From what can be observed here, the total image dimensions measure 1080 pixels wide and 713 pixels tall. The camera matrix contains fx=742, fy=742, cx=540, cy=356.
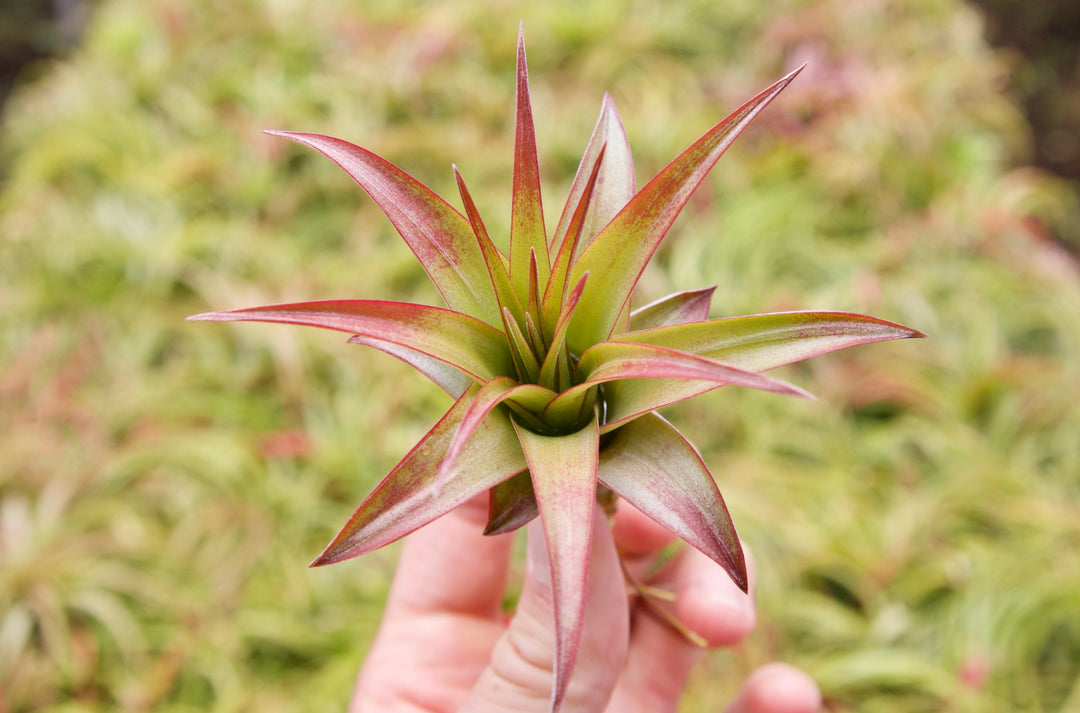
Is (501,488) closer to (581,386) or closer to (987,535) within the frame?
(581,386)

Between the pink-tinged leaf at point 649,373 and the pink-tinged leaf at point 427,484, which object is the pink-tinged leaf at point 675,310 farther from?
the pink-tinged leaf at point 427,484

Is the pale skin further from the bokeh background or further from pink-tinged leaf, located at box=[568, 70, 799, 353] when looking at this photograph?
the bokeh background

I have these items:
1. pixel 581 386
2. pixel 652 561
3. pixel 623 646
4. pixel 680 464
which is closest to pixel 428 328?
pixel 581 386

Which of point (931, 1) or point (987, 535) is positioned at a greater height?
point (931, 1)

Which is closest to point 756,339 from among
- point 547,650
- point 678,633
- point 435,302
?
point 547,650

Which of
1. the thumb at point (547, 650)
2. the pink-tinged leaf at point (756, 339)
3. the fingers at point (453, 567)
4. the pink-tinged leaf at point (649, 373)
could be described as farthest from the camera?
the fingers at point (453, 567)

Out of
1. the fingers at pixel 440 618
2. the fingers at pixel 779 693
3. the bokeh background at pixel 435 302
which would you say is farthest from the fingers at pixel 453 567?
the bokeh background at pixel 435 302

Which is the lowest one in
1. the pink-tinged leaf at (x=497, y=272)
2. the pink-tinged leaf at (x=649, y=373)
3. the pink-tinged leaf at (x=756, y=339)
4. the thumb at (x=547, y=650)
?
the thumb at (x=547, y=650)
